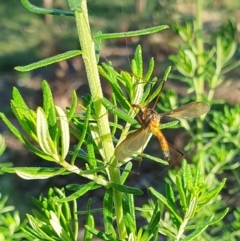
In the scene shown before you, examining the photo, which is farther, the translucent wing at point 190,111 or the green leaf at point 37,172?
the translucent wing at point 190,111

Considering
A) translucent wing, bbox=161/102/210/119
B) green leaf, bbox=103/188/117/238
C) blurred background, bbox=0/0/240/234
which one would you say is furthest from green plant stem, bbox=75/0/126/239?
blurred background, bbox=0/0/240/234

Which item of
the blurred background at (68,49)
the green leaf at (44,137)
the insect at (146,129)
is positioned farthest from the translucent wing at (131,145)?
the blurred background at (68,49)

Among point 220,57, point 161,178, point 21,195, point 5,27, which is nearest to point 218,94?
point 161,178

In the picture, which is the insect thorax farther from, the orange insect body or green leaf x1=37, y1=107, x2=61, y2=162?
green leaf x1=37, y1=107, x2=61, y2=162

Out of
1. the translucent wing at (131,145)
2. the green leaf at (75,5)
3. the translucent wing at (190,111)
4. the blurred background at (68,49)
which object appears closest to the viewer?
the green leaf at (75,5)

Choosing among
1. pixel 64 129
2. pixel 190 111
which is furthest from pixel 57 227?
pixel 190 111

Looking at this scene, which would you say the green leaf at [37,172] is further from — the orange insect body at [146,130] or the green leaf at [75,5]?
the green leaf at [75,5]
